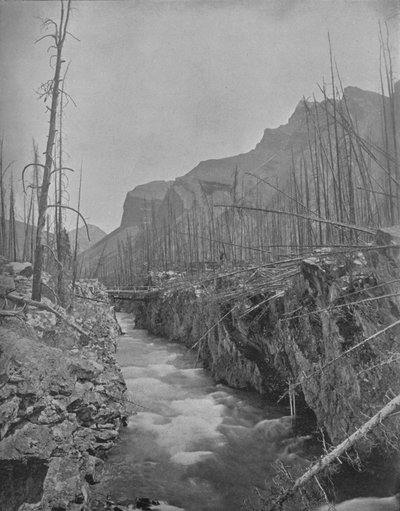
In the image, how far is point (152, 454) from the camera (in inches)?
212

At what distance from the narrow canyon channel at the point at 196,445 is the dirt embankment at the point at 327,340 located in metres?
0.80

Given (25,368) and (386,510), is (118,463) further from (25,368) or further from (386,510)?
(386,510)

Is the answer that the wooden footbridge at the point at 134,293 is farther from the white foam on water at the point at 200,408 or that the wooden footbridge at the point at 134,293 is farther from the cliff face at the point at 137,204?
the cliff face at the point at 137,204

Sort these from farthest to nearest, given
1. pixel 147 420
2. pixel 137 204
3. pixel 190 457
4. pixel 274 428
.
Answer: pixel 137 204 → pixel 147 420 → pixel 274 428 → pixel 190 457

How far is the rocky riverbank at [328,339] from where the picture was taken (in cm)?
313

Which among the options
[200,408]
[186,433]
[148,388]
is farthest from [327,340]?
[148,388]

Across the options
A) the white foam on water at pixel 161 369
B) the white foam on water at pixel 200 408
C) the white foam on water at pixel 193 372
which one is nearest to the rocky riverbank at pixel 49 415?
the white foam on water at pixel 200 408

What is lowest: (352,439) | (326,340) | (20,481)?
(20,481)

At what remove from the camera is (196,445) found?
5.86m

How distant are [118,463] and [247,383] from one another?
156 inches

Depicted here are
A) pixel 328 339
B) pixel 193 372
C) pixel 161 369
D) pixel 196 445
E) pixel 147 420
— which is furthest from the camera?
pixel 161 369

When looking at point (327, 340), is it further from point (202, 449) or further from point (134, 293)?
point (134, 293)

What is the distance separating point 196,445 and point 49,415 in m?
3.04

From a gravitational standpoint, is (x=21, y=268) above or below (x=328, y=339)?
above
